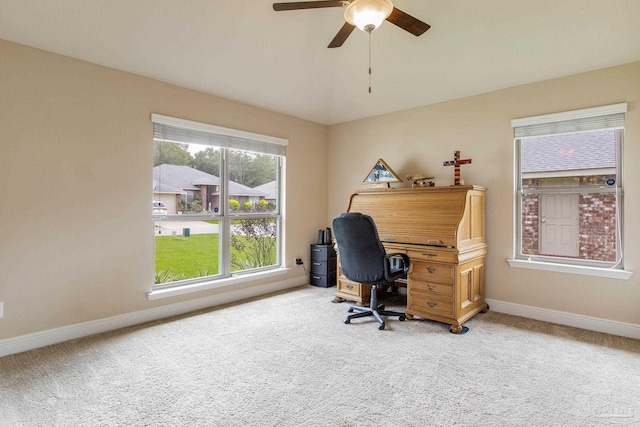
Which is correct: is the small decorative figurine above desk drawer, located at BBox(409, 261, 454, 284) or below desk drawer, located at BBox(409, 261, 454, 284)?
above

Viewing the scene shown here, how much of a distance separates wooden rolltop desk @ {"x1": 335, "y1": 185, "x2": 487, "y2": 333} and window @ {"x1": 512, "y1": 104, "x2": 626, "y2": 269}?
48 cm

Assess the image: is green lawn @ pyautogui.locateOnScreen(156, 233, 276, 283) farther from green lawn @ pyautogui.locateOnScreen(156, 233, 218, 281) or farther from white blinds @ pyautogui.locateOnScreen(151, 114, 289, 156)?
white blinds @ pyautogui.locateOnScreen(151, 114, 289, 156)

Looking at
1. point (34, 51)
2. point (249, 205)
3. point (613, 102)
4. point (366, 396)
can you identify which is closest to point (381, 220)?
point (249, 205)

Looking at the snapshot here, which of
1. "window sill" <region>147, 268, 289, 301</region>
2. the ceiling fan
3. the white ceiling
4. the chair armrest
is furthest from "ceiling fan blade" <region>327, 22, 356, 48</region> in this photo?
"window sill" <region>147, 268, 289, 301</region>

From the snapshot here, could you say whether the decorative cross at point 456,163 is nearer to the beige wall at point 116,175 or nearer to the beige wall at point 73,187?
the beige wall at point 116,175

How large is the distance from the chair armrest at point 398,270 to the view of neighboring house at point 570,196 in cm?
136

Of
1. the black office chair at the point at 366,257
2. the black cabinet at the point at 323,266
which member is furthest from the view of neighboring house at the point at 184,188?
the black office chair at the point at 366,257

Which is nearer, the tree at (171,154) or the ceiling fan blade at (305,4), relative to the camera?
the ceiling fan blade at (305,4)

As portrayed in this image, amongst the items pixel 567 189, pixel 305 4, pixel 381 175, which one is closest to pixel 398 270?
pixel 381 175

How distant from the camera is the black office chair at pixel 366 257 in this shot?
302 cm

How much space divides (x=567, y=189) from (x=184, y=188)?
3955 millimetres

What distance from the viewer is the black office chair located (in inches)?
119

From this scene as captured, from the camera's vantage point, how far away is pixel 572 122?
123 inches

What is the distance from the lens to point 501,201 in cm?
352
